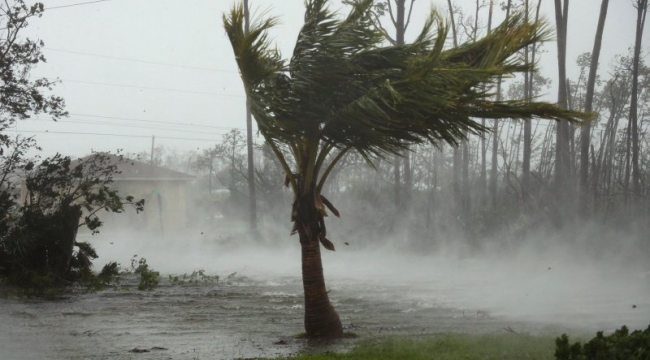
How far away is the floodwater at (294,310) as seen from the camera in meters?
11.9

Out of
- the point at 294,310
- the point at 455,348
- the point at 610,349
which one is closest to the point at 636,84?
the point at 294,310

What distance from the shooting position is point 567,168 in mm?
31766

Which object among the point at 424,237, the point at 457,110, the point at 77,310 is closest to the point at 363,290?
the point at 77,310

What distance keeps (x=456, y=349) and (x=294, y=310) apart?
22.6 ft

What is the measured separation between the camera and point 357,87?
38.5 feet

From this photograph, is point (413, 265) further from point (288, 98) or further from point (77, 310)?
point (288, 98)

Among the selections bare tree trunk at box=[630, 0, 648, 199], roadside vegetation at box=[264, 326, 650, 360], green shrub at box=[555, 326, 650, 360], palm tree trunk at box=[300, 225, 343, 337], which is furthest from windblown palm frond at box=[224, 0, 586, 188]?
bare tree trunk at box=[630, 0, 648, 199]

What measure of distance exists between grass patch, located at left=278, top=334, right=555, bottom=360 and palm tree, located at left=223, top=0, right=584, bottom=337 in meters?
1.99

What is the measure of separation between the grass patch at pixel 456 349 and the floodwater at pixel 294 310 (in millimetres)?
991

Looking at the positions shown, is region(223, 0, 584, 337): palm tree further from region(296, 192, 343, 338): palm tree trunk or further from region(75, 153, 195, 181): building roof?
region(75, 153, 195, 181): building roof

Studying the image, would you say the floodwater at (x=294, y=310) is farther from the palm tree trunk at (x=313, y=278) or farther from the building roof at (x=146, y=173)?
the building roof at (x=146, y=173)

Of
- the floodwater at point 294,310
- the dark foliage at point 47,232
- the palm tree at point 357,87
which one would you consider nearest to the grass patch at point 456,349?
the floodwater at point 294,310

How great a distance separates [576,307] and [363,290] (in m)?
5.95

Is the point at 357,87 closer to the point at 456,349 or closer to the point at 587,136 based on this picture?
the point at 456,349
